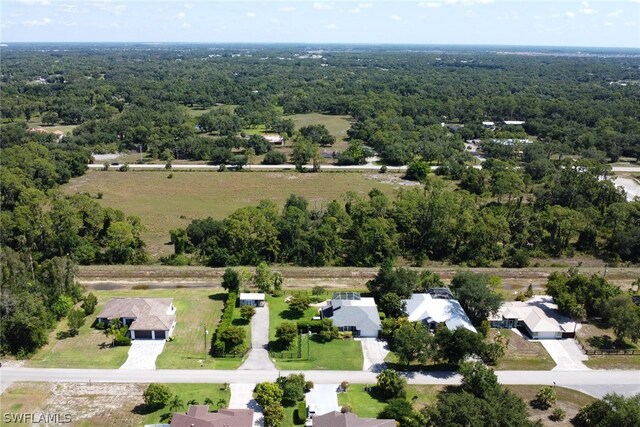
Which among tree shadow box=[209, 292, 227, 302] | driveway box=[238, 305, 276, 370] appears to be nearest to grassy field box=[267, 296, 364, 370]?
driveway box=[238, 305, 276, 370]

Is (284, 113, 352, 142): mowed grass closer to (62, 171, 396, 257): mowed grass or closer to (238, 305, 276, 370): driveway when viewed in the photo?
(62, 171, 396, 257): mowed grass

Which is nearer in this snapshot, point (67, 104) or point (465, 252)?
point (465, 252)

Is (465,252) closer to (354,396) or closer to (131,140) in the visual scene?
(354,396)

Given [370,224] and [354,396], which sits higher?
[370,224]

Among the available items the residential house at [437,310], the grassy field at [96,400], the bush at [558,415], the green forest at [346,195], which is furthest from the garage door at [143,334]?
the bush at [558,415]

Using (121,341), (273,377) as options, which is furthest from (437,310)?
(121,341)

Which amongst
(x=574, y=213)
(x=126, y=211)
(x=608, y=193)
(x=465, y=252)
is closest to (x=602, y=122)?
(x=608, y=193)

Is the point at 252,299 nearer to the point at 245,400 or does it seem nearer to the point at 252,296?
the point at 252,296
